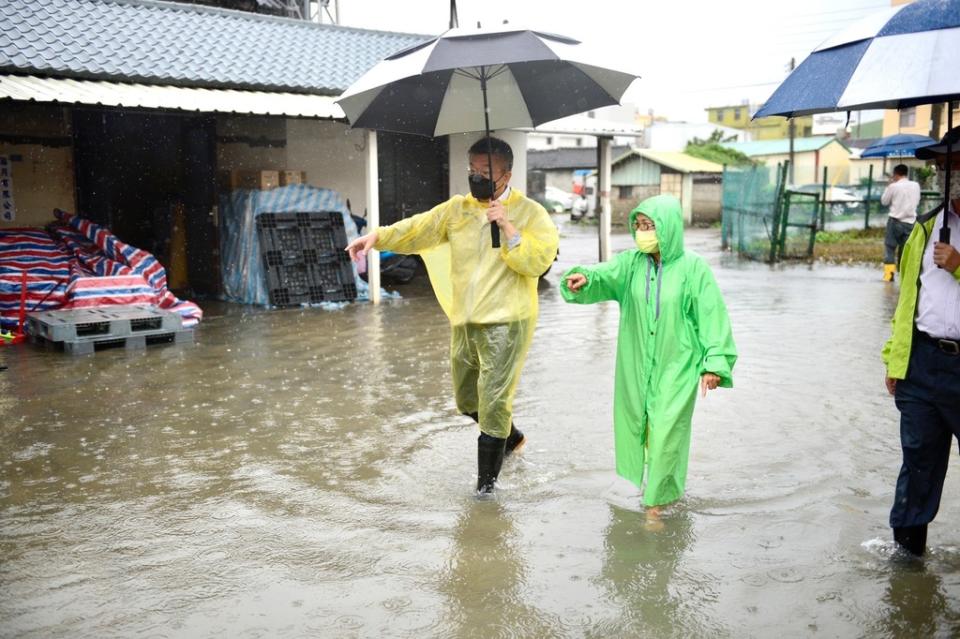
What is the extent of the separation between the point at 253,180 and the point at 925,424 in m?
10.8

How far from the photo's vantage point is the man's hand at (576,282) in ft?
14.3

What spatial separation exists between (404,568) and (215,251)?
34.8ft

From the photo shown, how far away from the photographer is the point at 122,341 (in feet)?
30.6

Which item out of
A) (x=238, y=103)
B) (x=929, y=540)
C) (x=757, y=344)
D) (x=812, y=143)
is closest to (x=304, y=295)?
(x=238, y=103)

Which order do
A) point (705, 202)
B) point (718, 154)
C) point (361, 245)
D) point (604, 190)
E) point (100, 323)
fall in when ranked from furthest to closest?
point (718, 154), point (705, 202), point (604, 190), point (100, 323), point (361, 245)

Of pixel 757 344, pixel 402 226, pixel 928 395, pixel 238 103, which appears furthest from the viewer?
pixel 238 103

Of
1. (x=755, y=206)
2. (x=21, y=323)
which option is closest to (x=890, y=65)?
(x=21, y=323)

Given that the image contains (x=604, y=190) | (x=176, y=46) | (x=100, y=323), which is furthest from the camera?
(x=604, y=190)

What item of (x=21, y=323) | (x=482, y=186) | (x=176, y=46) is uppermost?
(x=176, y=46)

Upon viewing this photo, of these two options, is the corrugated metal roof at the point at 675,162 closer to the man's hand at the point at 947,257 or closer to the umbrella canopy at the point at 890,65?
the umbrella canopy at the point at 890,65

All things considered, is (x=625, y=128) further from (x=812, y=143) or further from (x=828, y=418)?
(x=812, y=143)

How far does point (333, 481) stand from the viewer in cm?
500

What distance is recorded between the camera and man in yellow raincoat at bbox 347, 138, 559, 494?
4547 mm

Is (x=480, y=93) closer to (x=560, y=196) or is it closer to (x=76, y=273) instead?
(x=76, y=273)
